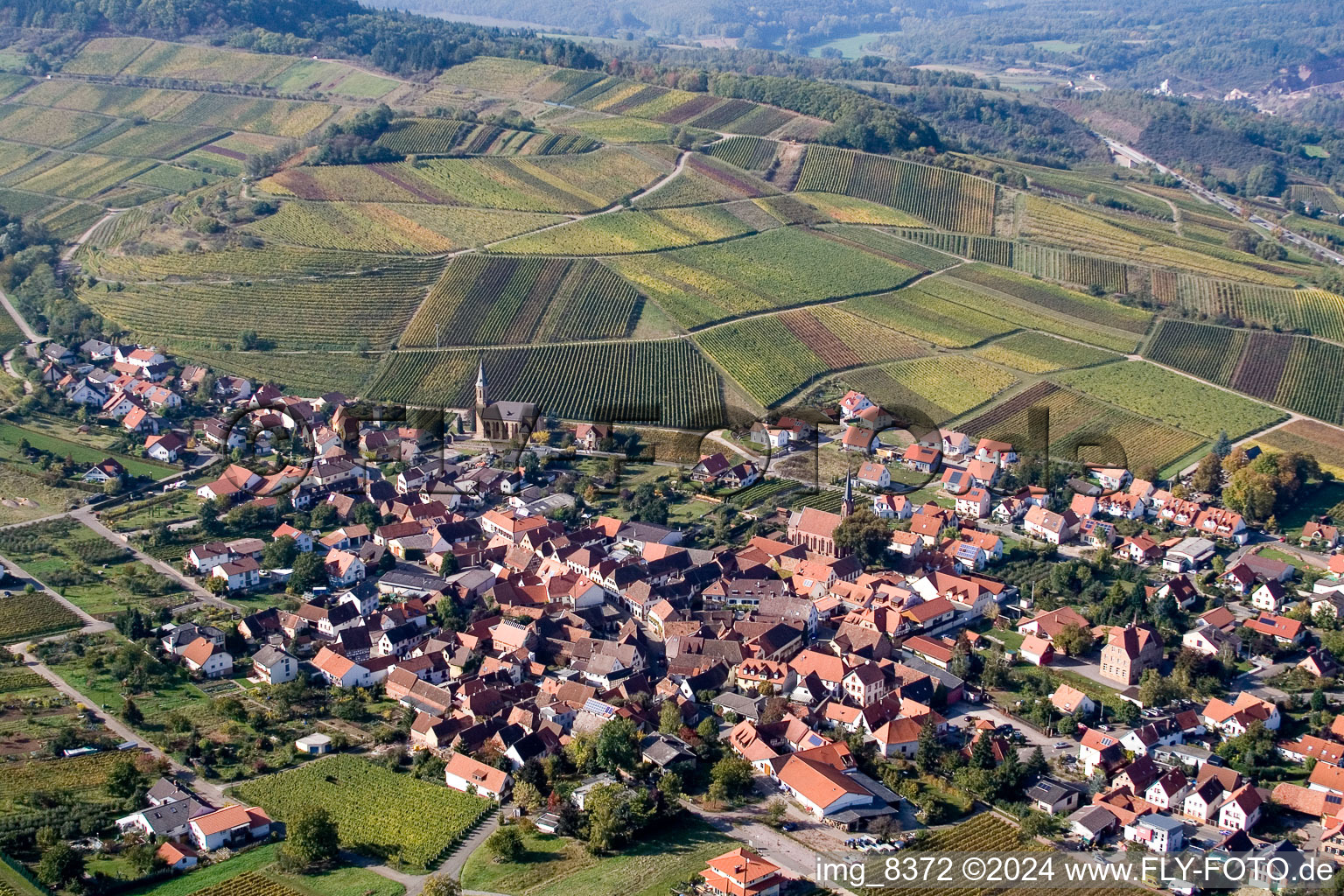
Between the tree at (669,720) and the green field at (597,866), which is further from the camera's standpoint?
the tree at (669,720)

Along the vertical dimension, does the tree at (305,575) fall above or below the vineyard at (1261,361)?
below

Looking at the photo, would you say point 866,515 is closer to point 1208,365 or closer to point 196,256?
point 1208,365

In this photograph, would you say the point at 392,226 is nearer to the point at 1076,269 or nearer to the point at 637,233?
the point at 637,233

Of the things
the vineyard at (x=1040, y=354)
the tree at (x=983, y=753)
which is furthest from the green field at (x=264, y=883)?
the vineyard at (x=1040, y=354)

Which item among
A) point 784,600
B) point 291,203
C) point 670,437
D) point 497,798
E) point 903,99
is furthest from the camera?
point 903,99

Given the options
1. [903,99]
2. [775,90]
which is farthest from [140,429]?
[903,99]

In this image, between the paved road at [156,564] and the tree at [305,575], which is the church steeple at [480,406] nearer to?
the tree at [305,575]
